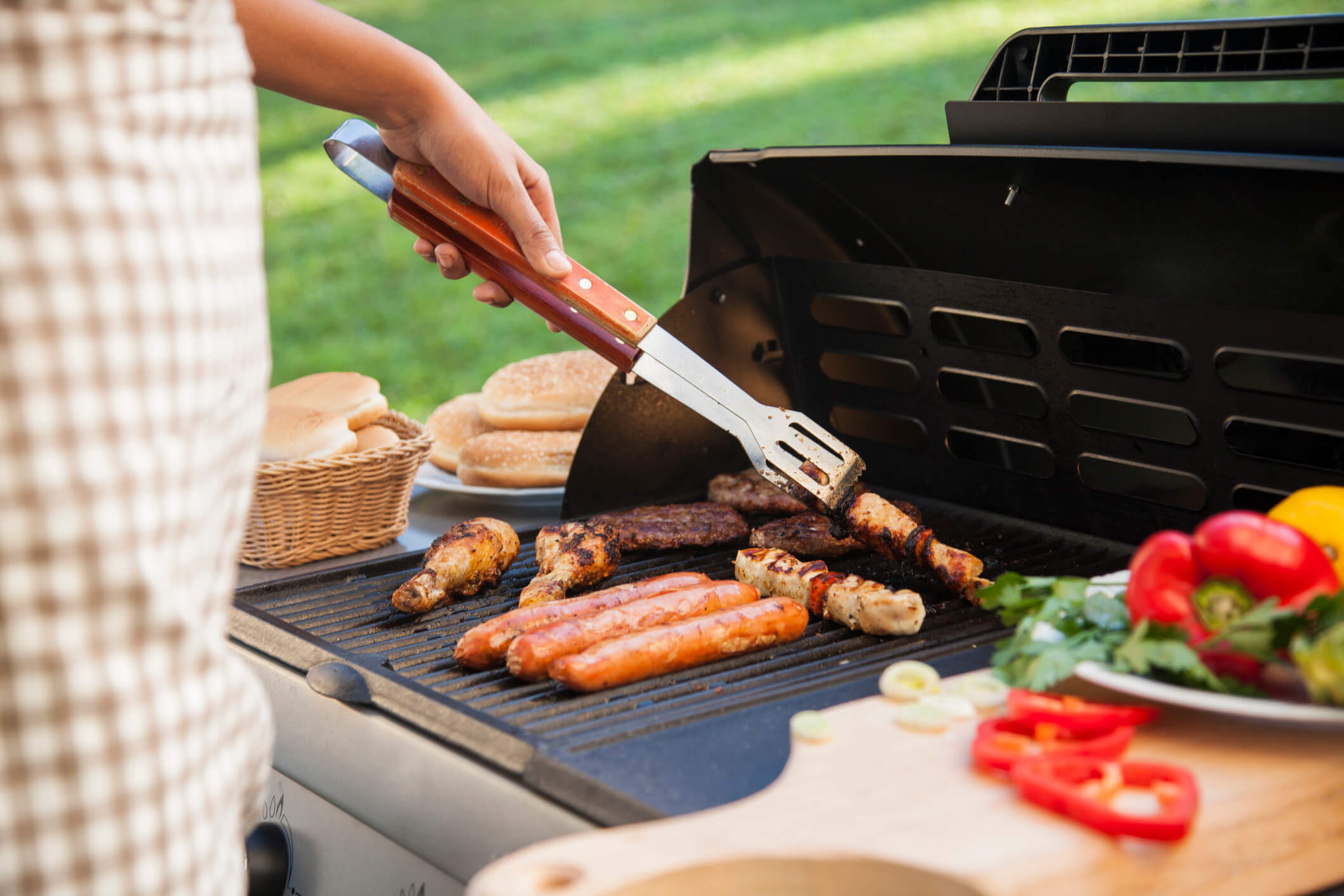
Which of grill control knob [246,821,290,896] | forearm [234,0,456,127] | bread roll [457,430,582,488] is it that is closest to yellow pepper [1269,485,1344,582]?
forearm [234,0,456,127]

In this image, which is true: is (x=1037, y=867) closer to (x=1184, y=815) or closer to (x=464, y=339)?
(x=1184, y=815)

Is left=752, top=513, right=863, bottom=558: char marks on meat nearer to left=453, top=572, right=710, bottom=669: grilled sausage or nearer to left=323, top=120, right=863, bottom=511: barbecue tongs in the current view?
left=323, top=120, right=863, bottom=511: barbecue tongs

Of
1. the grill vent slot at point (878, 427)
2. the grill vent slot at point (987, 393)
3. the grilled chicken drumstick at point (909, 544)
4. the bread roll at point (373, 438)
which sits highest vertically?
the grill vent slot at point (987, 393)

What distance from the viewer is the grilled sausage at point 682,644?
1.91 metres

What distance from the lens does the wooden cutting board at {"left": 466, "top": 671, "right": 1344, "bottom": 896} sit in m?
1.19

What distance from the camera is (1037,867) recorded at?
1.19 m

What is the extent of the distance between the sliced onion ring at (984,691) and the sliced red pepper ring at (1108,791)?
196mm

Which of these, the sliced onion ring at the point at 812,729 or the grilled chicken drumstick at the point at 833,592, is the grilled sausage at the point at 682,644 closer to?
the grilled chicken drumstick at the point at 833,592

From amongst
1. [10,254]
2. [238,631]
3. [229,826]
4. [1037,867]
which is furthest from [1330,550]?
[238,631]

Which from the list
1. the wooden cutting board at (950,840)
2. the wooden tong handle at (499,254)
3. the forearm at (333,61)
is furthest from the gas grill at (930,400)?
the forearm at (333,61)

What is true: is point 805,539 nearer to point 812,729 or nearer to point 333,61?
point 812,729

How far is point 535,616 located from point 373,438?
2.80ft

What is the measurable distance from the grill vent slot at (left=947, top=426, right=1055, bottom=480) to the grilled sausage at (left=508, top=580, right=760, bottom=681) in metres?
0.70

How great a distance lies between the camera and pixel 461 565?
235 centimetres
